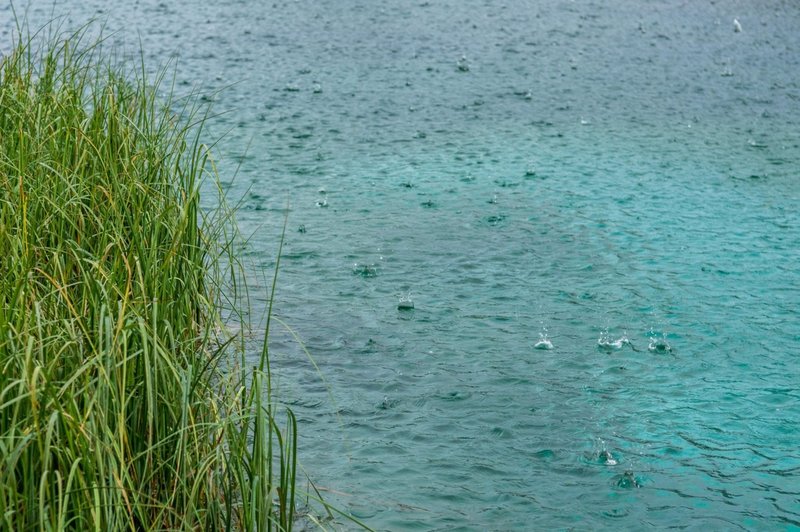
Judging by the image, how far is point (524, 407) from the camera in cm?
477

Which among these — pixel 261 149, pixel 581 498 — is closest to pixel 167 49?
pixel 261 149

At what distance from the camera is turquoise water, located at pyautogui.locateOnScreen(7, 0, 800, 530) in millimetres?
4215

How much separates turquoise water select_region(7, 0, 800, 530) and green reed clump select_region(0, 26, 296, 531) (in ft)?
2.51

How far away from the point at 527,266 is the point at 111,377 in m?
3.97

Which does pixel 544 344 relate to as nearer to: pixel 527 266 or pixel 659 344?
pixel 659 344

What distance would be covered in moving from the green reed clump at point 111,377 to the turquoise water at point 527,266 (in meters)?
0.77

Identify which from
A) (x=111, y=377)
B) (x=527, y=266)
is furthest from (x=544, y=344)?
(x=111, y=377)

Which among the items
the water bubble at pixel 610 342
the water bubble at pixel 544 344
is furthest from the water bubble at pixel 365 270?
the water bubble at pixel 610 342

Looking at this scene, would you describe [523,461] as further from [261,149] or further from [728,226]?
[261,149]

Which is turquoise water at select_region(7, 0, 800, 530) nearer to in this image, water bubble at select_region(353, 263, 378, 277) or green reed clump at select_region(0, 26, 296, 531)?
water bubble at select_region(353, 263, 378, 277)

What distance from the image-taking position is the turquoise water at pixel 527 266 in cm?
421

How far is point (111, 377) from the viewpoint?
118 inches

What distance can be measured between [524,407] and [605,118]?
626 centimetres

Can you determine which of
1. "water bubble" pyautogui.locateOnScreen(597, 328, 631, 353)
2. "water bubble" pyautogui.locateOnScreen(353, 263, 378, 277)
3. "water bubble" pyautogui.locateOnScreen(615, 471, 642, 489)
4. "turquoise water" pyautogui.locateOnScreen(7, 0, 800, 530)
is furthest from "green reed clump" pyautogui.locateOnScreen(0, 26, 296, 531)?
"water bubble" pyautogui.locateOnScreen(597, 328, 631, 353)
